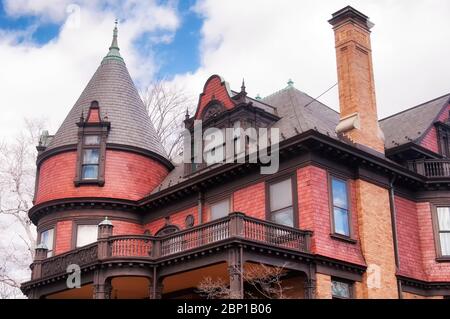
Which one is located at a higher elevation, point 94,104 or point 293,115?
point 94,104

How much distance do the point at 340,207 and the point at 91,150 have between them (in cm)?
1155

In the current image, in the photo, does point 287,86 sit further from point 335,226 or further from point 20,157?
point 20,157

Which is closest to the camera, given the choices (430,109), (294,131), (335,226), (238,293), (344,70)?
(238,293)

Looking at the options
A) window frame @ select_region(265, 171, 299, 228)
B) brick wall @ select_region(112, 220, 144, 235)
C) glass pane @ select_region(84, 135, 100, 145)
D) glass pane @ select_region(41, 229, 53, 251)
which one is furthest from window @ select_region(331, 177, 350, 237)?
glass pane @ select_region(41, 229, 53, 251)

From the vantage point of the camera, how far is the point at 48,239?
28.7m

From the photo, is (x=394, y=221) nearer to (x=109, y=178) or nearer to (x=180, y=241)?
(x=180, y=241)

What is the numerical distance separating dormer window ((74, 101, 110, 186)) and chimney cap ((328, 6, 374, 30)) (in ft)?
33.9

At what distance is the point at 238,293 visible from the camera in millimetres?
19297

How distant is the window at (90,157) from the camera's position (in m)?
28.7

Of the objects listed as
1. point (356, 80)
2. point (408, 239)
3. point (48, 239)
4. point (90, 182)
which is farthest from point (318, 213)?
point (48, 239)
